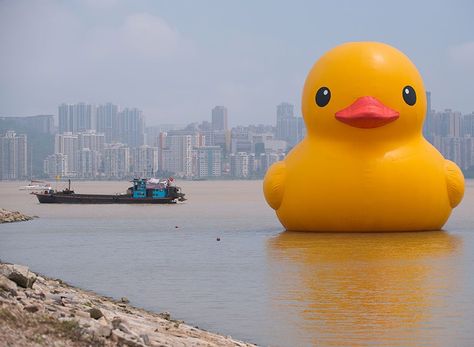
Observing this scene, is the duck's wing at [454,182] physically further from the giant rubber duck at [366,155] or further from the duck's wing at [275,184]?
the duck's wing at [275,184]

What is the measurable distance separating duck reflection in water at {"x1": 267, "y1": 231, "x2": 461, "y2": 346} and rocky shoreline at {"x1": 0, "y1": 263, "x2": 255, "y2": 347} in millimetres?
1347

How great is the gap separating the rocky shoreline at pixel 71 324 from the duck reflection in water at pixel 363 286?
4.42 ft

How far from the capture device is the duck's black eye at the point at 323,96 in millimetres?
22297

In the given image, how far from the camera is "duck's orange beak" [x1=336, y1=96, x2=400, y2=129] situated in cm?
2150

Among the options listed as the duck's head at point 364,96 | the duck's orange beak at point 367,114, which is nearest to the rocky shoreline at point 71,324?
the duck's orange beak at point 367,114

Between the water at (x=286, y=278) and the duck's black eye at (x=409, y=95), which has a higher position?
the duck's black eye at (x=409, y=95)

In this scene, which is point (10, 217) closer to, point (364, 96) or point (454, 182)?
point (364, 96)

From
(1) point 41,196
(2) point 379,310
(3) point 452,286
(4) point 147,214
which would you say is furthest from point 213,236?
(1) point 41,196

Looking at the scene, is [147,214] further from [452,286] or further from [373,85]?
[452,286]

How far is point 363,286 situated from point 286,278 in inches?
61.1

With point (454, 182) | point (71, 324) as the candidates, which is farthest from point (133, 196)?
point (71, 324)

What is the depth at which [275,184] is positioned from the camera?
75.9 feet

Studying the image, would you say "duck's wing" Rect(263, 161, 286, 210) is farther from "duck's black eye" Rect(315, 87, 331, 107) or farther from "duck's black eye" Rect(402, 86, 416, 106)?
"duck's black eye" Rect(402, 86, 416, 106)

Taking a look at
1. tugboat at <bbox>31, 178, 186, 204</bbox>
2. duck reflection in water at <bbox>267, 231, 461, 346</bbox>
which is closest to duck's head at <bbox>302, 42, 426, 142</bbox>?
duck reflection in water at <bbox>267, 231, 461, 346</bbox>
